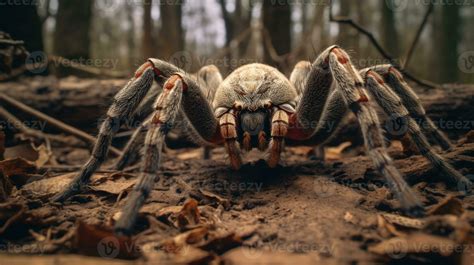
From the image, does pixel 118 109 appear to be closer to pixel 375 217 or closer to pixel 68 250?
pixel 68 250

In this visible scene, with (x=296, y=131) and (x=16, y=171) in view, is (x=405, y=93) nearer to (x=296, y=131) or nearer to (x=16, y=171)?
(x=296, y=131)

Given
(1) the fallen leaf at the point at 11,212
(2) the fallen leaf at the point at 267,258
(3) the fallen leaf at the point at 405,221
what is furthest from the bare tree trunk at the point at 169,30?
(2) the fallen leaf at the point at 267,258

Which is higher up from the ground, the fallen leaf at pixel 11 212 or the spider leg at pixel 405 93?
the spider leg at pixel 405 93

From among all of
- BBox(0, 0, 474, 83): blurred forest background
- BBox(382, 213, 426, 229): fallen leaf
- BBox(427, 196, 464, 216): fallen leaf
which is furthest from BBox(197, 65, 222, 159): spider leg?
BBox(427, 196, 464, 216): fallen leaf

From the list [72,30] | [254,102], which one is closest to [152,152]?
[254,102]

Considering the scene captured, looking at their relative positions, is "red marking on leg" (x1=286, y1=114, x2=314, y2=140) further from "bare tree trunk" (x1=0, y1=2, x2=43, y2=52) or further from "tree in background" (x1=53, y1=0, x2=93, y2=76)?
"tree in background" (x1=53, y1=0, x2=93, y2=76)

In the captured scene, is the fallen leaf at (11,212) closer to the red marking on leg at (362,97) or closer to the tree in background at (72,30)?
the red marking on leg at (362,97)
